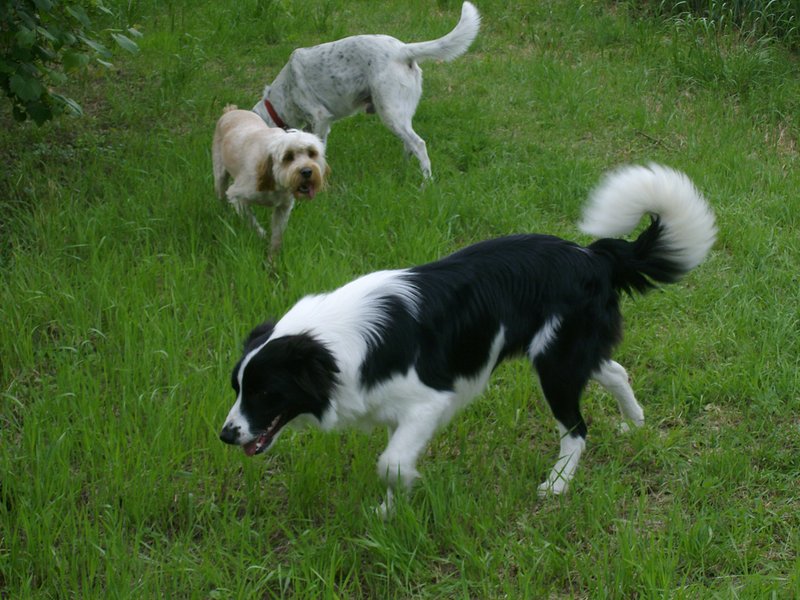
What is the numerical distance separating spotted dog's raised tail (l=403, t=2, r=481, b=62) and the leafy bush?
229cm

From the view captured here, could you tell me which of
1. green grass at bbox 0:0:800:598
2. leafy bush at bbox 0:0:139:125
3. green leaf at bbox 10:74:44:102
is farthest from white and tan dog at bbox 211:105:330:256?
green leaf at bbox 10:74:44:102

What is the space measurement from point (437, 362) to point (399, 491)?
1.61 ft

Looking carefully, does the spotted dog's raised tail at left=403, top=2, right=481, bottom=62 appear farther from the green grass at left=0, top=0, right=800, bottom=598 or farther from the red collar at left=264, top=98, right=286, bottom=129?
the red collar at left=264, top=98, right=286, bottom=129

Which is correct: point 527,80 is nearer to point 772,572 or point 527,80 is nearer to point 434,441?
point 434,441

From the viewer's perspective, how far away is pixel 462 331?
11.0 feet

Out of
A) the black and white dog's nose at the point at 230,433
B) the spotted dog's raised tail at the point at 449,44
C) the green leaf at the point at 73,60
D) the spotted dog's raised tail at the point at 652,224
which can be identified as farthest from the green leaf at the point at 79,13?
the spotted dog's raised tail at the point at 652,224

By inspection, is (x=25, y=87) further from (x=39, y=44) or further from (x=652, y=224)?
(x=652, y=224)

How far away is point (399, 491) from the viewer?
319 cm

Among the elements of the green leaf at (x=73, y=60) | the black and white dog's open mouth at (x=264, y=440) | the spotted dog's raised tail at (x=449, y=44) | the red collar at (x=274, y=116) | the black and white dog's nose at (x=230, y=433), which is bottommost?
the red collar at (x=274, y=116)

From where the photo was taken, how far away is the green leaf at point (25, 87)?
186 inches

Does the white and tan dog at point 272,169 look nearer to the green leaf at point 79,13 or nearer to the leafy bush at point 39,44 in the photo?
the leafy bush at point 39,44

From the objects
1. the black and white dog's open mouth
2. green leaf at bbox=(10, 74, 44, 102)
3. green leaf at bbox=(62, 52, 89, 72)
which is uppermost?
green leaf at bbox=(62, 52, 89, 72)

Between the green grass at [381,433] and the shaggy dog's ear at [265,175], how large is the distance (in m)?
0.33

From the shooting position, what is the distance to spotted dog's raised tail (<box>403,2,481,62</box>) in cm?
677
